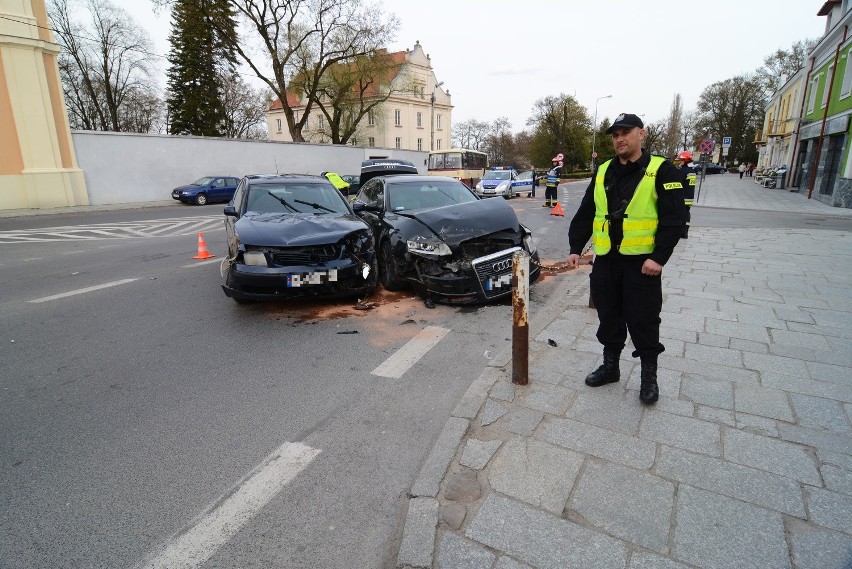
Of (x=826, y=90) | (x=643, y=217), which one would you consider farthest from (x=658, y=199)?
(x=826, y=90)

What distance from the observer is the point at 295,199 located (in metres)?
6.93

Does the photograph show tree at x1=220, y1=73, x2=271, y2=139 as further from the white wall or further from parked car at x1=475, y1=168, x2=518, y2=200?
parked car at x1=475, y1=168, x2=518, y2=200

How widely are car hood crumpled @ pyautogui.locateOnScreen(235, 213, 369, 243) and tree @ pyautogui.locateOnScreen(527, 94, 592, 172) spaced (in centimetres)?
6240

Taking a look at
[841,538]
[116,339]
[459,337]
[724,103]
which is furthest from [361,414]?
[724,103]

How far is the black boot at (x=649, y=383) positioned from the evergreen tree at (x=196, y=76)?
43.6 m

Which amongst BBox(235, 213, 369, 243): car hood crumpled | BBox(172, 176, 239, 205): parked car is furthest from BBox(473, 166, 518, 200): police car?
BBox(235, 213, 369, 243): car hood crumpled

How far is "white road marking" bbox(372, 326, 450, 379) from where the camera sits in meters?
4.09

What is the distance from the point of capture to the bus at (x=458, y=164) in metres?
29.0

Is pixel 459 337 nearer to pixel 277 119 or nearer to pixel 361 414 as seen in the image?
pixel 361 414

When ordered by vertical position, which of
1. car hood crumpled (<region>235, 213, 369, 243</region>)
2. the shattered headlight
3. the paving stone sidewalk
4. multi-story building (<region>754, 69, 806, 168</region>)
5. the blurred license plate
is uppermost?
multi-story building (<region>754, 69, 806, 168</region>)

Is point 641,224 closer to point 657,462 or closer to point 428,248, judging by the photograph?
point 657,462

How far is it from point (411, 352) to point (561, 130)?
65954mm

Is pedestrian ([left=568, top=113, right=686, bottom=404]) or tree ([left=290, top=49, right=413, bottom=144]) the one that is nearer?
pedestrian ([left=568, top=113, right=686, bottom=404])

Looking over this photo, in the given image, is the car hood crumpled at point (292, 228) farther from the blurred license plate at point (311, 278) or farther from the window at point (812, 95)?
the window at point (812, 95)
